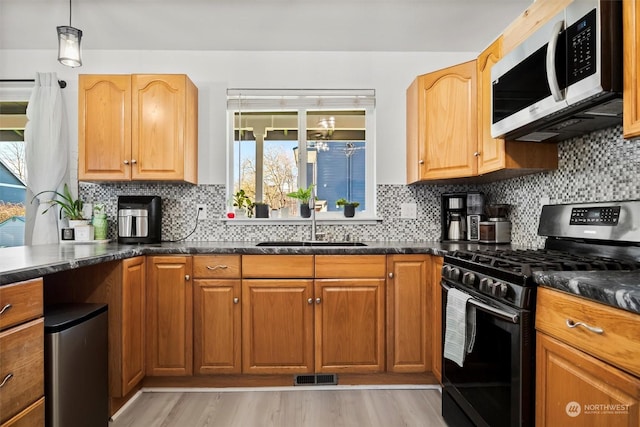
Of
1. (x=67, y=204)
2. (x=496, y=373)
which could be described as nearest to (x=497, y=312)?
(x=496, y=373)

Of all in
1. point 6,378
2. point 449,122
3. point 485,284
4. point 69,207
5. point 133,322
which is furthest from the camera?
point 69,207

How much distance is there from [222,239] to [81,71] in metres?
1.82

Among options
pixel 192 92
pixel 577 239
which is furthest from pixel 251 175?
pixel 577 239

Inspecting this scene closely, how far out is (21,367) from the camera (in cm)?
125

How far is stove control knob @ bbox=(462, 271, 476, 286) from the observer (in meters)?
1.64

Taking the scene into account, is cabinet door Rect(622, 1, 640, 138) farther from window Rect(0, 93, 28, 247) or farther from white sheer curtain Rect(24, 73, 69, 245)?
window Rect(0, 93, 28, 247)

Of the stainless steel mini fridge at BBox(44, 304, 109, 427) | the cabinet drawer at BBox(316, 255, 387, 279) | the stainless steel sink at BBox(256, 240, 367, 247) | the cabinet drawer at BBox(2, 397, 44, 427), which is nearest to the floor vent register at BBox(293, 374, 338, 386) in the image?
the cabinet drawer at BBox(316, 255, 387, 279)

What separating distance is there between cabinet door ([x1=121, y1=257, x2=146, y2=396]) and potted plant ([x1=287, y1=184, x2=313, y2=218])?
119 centimetres

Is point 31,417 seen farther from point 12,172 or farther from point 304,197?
point 12,172

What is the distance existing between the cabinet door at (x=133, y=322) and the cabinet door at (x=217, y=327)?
32cm

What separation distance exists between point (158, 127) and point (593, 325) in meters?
2.73

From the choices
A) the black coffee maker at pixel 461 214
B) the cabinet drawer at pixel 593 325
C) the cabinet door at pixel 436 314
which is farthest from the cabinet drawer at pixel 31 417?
the black coffee maker at pixel 461 214

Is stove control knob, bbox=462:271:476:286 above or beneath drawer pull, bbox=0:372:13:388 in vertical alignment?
above

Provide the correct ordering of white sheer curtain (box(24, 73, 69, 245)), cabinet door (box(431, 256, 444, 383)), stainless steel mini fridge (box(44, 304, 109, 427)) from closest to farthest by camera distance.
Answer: stainless steel mini fridge (box(44, 304, 109, 427))
cabinet door (box(431, 256, 444, 383))
white sheer curtain (box(24, 73, 69, 245))
